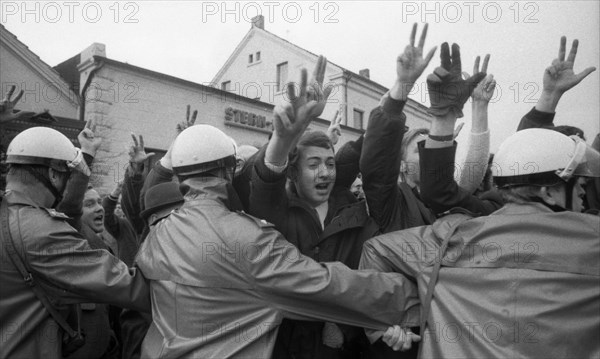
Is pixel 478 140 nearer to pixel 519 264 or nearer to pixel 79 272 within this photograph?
pixel 519 264

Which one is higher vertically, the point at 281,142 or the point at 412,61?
the point at 412,61

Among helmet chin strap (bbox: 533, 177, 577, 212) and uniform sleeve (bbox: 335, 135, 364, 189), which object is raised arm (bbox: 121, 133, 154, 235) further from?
helmet chin strap (bbox: 533, 177, 577, 212)

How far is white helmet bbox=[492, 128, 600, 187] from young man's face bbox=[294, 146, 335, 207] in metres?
1.05

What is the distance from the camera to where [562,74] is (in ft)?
10.1

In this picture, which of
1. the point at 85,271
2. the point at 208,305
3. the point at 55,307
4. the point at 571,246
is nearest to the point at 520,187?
the point at 571,246

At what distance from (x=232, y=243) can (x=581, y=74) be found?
96.2 inches

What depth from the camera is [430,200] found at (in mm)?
2592

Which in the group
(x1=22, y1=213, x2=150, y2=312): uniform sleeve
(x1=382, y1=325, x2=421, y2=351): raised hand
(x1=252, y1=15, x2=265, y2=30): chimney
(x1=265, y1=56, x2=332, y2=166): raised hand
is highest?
(x1=252, y1=15, x2=265, y2=30): chimney

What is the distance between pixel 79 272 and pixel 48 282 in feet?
0.72

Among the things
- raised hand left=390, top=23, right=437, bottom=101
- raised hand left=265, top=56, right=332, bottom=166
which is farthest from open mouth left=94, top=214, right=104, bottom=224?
raised hand left=390, top=23, right=437, bottom=101

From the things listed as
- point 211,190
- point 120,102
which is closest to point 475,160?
point 211,190

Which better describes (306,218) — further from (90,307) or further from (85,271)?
(90,307)

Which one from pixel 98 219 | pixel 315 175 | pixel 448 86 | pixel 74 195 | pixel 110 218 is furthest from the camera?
pixel 98 219

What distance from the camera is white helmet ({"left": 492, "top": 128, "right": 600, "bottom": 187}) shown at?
2.23 metres
